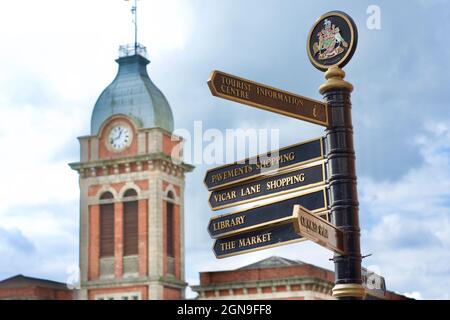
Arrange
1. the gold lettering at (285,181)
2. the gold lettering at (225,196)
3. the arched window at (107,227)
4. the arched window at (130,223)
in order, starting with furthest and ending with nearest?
the arched window at (107,227) → the arched window at (130,223) → the gold lettering at (225,196) → the gold lettering at (285,181)

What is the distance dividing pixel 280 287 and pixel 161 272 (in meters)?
9.79

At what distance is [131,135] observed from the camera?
2074 inches

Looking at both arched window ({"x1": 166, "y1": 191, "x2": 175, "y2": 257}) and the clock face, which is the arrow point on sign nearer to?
arched window ({"x1": 166, "y1": 191, "x2": 175, "y2": 257})

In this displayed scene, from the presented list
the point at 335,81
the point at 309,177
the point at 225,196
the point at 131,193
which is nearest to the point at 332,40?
the point at 335,81

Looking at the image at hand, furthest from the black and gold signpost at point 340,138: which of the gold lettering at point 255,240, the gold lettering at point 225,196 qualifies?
the gold lettering at point 225,196

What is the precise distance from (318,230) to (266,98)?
116cm

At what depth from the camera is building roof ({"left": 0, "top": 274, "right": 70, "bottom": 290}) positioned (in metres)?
49.2

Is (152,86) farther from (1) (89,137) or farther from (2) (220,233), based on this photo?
(2) (220,233)

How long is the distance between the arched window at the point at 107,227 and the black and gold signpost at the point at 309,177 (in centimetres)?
4559

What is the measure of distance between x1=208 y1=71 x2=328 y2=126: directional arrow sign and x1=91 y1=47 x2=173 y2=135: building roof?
45.5 metres

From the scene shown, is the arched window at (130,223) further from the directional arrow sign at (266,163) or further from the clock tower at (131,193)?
the directional arrow sign at (266,163)

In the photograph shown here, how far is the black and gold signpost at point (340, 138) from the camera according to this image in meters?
6.75

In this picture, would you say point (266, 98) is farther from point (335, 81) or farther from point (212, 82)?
point (335, 81)
